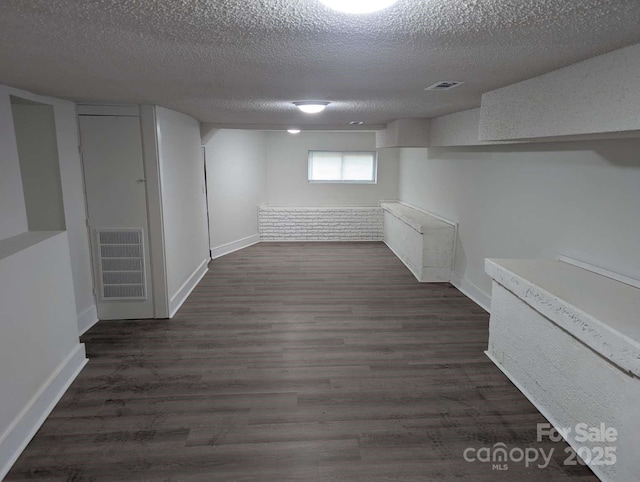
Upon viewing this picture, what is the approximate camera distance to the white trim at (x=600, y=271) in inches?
101

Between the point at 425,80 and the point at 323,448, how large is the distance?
232cm

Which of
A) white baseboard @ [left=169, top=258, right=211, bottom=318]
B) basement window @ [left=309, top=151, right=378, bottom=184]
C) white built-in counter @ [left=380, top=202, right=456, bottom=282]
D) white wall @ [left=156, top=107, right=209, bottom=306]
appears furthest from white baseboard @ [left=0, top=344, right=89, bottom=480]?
basement window @ [left=309, top=151, right=378, bottom=184]

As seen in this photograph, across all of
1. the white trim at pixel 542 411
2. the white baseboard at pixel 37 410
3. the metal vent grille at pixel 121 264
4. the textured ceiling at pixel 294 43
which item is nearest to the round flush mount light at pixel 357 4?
the textured ceiling at pixel 294 43

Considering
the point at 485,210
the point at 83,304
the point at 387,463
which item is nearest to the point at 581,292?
the point at 387,463

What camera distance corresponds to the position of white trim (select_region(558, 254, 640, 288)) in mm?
2577

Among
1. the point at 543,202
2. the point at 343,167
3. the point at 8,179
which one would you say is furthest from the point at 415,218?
the point at 8,179

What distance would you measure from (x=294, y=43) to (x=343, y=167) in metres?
6.89

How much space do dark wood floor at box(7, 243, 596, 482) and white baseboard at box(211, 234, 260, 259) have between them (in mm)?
2236

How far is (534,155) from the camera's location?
361 cm

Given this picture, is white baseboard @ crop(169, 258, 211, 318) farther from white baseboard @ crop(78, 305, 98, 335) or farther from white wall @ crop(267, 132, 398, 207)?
white wall @ crop(267, 132, 398, 207)

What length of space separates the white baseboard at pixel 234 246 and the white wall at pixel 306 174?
3.00ft

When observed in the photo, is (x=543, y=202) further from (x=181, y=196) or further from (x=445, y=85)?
(x=181, y=196)

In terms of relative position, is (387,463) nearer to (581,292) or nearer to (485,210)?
(581,292)

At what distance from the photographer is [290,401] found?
287 centimetres
